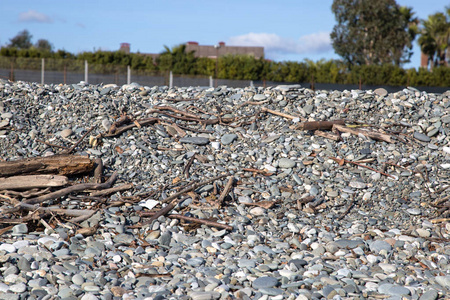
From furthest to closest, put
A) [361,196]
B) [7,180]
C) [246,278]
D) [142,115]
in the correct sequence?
[142,115] → [361,196] → [7,180] → [246,278]

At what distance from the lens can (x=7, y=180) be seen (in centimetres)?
441

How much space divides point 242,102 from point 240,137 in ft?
3.18

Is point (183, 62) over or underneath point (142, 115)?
over

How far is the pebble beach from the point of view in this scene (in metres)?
3.25

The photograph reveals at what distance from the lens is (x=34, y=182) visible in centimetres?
436

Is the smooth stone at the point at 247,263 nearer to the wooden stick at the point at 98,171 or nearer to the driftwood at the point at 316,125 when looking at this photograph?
the wooden stick at the point at 98,171

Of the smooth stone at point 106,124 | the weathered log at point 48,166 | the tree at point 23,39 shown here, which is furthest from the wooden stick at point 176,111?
the tree at point 23,39

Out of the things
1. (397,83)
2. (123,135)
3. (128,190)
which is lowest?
(128,190)

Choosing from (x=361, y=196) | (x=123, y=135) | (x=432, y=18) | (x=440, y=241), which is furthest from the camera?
(x=432, y=18)

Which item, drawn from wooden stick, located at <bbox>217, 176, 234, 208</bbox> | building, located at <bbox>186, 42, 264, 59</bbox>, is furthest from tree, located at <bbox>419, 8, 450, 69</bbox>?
Answer: wooden stick, located at <bbox>217, 176, 234, 208</bbox>

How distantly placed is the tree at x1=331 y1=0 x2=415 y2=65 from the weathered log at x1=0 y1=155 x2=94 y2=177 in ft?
102

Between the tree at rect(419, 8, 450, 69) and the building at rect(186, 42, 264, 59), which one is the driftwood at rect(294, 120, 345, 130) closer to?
the building at rect(186, 42, 264, 59)

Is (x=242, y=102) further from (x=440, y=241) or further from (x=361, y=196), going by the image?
(x=440, y=241)

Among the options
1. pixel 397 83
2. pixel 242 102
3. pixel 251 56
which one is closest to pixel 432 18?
pixel 397 83
